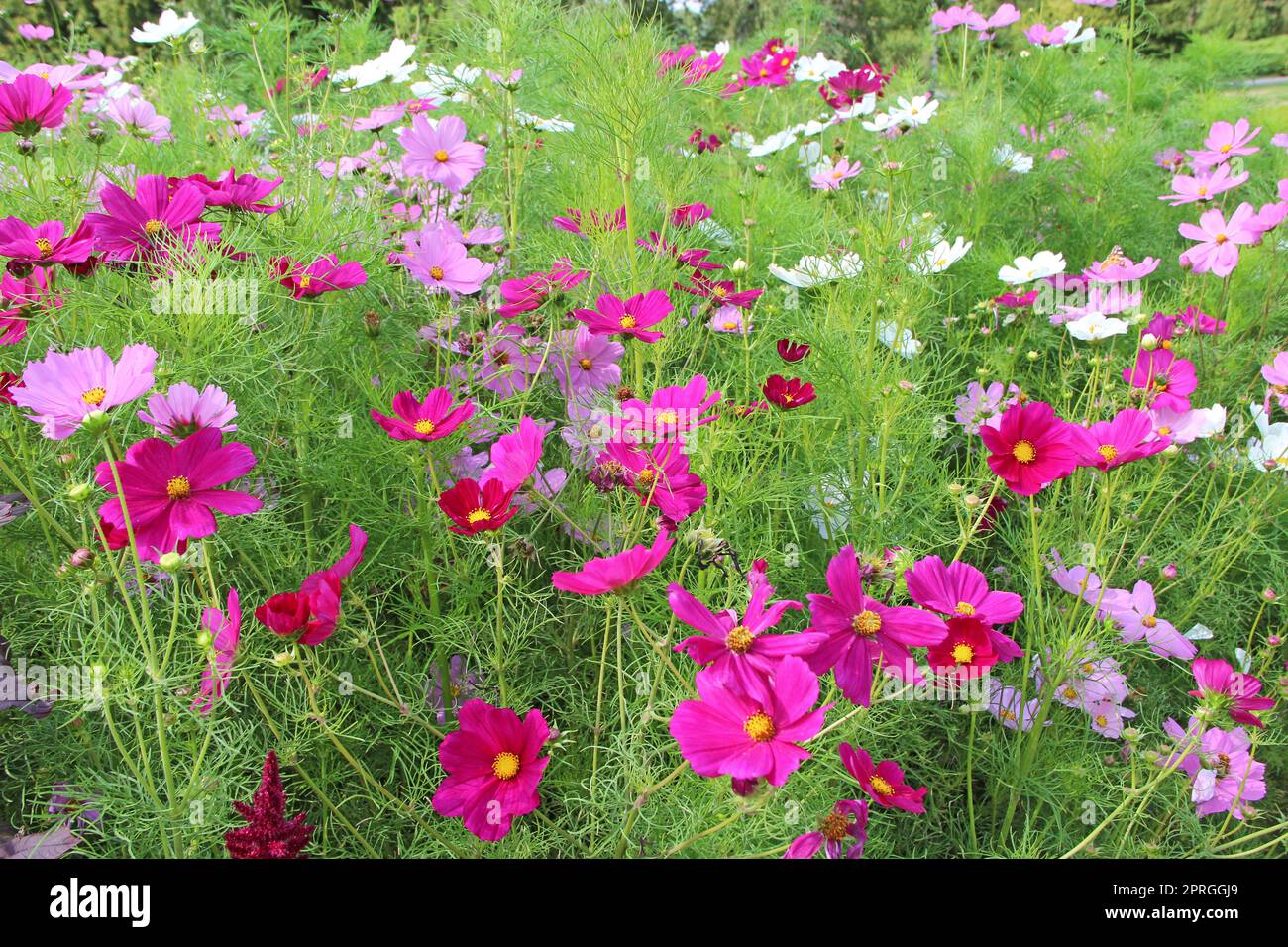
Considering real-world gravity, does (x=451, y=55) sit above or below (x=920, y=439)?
above

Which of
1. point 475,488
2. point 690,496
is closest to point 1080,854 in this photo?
point 690,496

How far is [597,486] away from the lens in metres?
1.04

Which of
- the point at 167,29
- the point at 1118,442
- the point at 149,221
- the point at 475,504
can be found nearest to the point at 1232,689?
the point at 1118,442

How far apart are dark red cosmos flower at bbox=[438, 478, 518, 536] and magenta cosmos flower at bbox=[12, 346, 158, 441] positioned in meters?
0.31

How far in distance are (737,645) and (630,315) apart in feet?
1.69

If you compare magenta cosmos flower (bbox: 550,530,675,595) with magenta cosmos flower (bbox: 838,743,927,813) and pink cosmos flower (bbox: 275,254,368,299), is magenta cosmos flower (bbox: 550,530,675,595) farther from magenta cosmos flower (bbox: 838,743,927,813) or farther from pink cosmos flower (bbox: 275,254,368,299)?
pink cosmos flower (bbox: 275,254,368,299)

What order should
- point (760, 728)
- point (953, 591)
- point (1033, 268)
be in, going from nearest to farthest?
point (760, 728)
point (953, 591)
point (1033, 268)

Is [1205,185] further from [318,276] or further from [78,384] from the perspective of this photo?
[78,384]

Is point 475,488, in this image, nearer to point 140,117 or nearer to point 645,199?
point 645,199

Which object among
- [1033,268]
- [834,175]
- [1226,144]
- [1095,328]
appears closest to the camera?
[1095,328]

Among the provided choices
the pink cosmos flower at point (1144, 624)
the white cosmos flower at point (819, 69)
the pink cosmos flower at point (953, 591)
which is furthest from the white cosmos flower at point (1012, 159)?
the pink cosmos flower at point (953, 591)

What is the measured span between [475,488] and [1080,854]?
0.88 meters

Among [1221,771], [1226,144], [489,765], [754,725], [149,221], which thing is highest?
[1226,144]

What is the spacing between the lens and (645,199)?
5.96 feet
